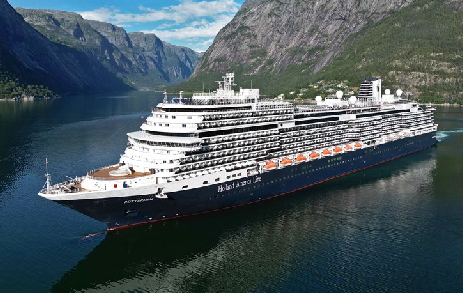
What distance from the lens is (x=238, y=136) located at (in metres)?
47.4

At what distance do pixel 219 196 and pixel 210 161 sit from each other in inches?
169

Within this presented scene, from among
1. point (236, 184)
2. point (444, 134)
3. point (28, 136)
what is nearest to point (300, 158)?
point (236, 184)

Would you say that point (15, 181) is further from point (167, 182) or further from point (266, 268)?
point (266, 268)

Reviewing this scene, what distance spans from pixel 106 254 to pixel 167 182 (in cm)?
902

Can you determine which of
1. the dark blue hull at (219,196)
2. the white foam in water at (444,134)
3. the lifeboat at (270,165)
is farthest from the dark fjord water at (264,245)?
the white foam in water at (444,134)

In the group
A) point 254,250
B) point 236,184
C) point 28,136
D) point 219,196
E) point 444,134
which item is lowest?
point 254,250

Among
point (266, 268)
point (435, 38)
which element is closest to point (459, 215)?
point (266, 268)

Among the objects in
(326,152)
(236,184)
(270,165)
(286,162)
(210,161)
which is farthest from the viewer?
(326,152)

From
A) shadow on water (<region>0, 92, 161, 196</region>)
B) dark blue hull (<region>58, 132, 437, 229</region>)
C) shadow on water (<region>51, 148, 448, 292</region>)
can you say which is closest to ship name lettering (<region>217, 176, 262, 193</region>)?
dark blue hull (<region>58, 132, 437, 229</region>)

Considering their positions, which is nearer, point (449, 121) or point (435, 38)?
point (449, 121)

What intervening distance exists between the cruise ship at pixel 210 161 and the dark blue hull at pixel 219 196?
103mm

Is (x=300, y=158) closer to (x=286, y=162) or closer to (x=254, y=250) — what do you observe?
(x=286, y=162)

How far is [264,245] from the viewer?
40.5 meters

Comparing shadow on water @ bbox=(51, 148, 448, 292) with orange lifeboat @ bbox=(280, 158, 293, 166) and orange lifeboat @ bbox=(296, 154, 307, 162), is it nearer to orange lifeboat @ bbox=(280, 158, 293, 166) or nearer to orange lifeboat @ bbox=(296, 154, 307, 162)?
orange lifeboat @ bbox=(280, 158, 293, 166)
